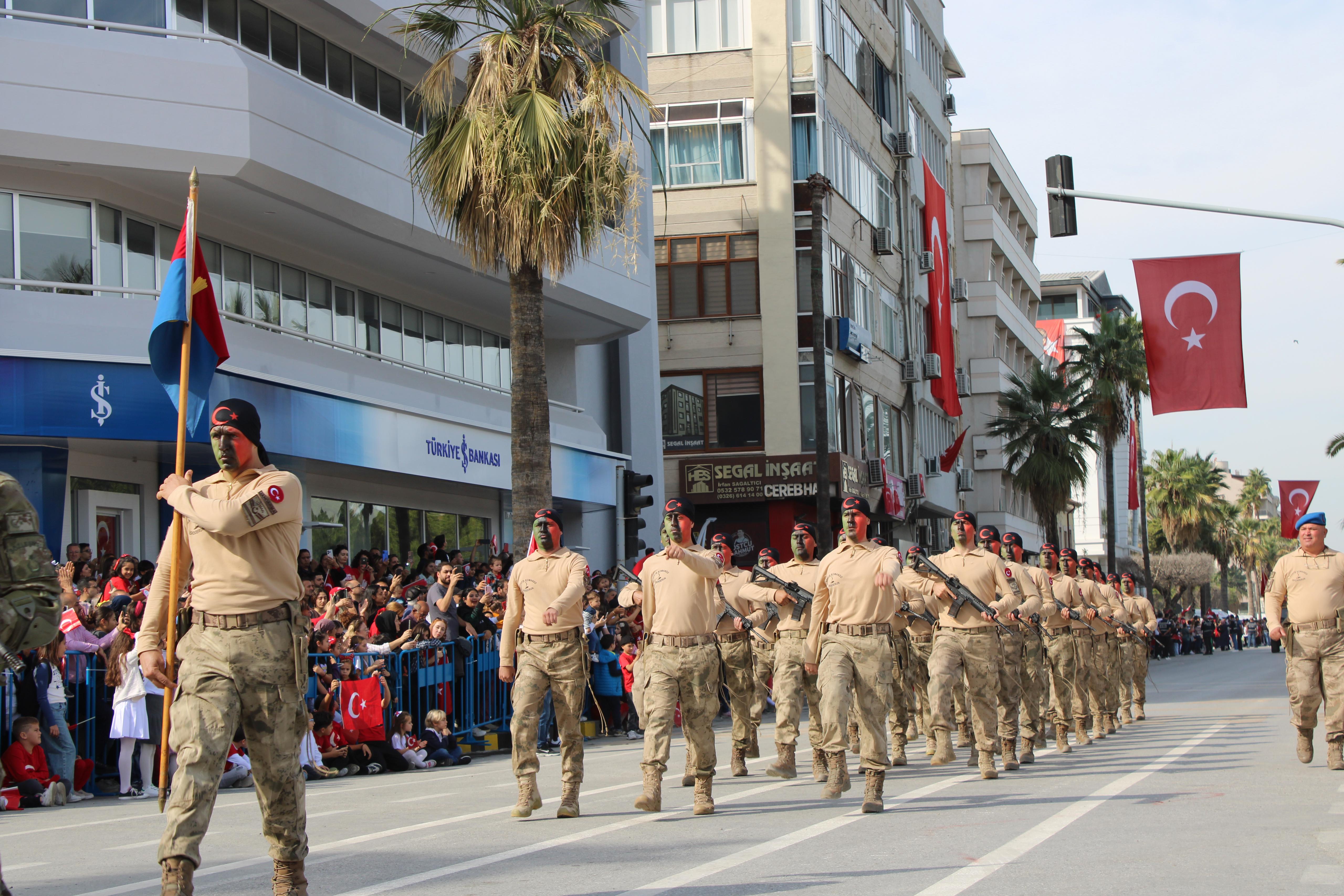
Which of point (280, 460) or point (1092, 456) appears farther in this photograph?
point (1092, 456)

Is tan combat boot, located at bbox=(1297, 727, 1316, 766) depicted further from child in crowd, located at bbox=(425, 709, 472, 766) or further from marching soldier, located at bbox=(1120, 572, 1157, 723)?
child in crowd, located at bbox=(425, 709, 472, 766)

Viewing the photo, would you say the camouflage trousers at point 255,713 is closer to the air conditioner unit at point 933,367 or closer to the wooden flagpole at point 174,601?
the wooden flagpole at point 174,601

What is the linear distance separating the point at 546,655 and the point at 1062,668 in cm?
802

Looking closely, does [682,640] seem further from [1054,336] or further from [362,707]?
[1054,336]

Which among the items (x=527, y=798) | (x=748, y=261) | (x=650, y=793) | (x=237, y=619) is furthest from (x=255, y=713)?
(x=748, y=261)

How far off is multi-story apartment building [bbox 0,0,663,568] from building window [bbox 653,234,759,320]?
1082cm

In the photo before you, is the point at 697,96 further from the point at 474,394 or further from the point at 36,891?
the point at 36,891

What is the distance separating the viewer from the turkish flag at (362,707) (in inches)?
626

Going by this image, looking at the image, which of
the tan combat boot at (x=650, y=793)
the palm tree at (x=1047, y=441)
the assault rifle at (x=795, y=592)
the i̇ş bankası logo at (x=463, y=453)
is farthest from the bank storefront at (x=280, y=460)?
the palm tree at (x=1047, y=441)

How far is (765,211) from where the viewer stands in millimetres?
40719

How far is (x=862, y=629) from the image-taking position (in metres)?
11.3

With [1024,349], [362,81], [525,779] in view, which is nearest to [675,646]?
[525,779]

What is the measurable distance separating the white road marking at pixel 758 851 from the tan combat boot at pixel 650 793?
125cm

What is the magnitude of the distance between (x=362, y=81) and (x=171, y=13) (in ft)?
16.2
